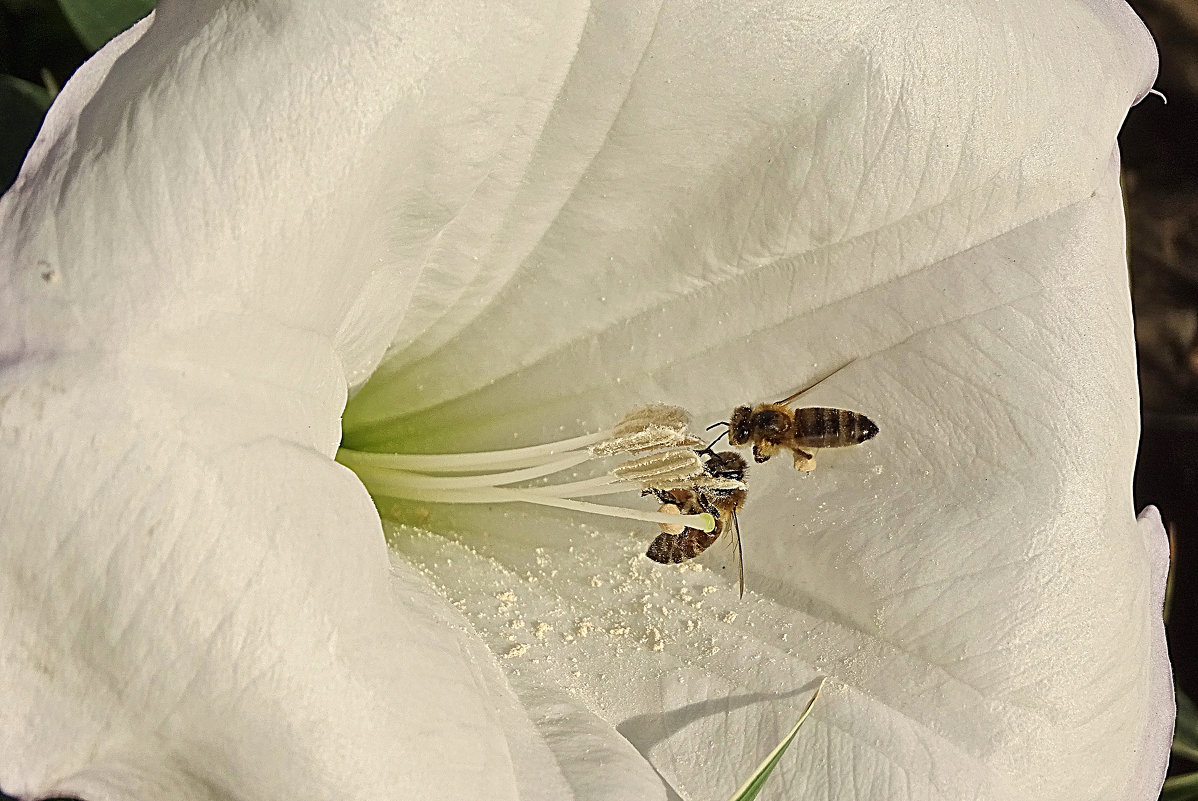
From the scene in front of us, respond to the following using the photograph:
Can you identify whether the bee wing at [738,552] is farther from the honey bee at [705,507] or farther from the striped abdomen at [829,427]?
the striped abdomen at [829,427]

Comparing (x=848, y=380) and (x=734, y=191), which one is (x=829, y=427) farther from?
(x=734, y=191)

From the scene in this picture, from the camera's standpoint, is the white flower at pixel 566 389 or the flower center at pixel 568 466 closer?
the white flower at pixel 566 389

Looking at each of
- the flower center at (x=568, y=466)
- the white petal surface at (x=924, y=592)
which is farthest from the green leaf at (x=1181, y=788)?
the flower center at (x=568, y=466)

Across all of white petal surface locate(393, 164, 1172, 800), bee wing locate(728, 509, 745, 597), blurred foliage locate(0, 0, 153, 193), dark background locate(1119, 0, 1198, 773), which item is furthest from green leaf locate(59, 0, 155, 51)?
dark background locate(1119, 0, 1198, 773)

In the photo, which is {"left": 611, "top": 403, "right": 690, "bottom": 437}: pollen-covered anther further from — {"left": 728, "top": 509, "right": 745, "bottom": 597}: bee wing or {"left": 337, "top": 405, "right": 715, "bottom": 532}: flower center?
{"left": 728, "top": 509, "right": 745, "bottom": 597}: bee wing

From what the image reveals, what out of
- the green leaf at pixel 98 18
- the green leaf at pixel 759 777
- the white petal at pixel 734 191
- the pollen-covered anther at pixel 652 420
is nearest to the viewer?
the green leaf at pixel 759 777

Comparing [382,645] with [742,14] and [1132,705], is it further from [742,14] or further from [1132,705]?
[1132,705]
